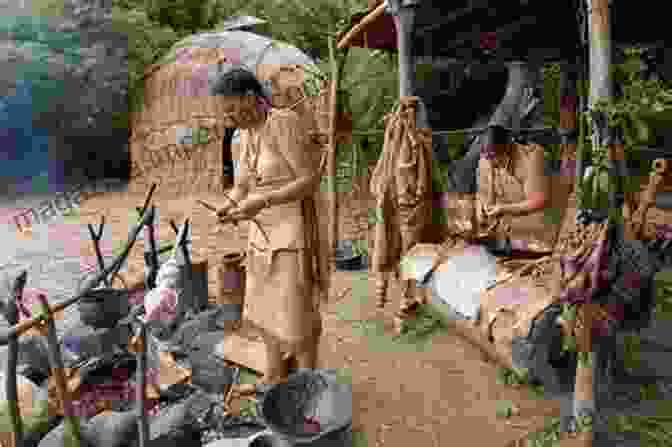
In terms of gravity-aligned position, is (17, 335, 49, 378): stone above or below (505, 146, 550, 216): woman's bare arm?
below

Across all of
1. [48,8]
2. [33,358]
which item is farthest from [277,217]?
[48,8]

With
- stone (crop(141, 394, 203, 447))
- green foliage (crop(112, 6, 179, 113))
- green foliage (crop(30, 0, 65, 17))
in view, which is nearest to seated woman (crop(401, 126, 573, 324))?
stone (crop(141, 394, 203, 447))

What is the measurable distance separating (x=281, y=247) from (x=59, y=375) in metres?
1.57

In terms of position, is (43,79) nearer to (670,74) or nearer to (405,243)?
(405,243)

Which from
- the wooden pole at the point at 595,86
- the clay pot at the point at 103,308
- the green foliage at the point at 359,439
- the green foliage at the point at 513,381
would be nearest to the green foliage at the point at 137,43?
the clay pot at the point at 103,308

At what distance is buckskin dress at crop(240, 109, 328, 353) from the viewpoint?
3.32 metres

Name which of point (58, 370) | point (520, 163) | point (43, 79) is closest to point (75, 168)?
point (43, 79)

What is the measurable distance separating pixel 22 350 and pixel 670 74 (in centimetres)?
727

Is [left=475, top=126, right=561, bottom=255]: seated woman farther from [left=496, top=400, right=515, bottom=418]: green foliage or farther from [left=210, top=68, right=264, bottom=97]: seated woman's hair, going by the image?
[left=210, top=68, right=264, bottom=97]: seated woman's hair

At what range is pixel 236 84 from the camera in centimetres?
315

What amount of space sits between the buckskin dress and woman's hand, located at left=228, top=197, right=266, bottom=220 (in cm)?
6

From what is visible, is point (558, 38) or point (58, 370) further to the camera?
point (558, 38)

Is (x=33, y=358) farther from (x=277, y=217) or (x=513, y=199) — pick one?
(x=513, y=199)

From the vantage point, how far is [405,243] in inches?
182
